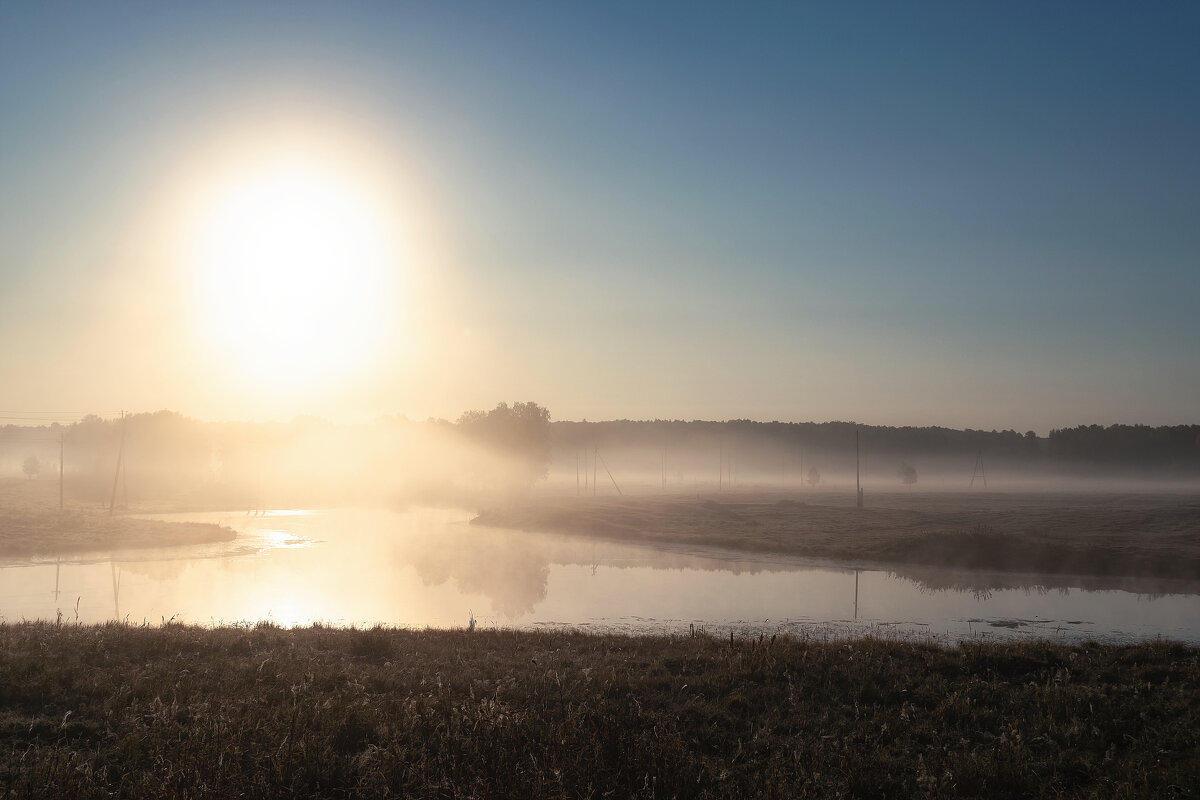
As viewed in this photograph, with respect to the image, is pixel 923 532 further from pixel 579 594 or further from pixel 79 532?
pixel 79 532

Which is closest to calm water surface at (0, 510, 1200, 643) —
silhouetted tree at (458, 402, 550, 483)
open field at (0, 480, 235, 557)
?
open field at (0, 480, 235, 557)

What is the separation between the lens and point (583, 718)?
34.8 feet

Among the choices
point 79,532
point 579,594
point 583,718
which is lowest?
point 579,594

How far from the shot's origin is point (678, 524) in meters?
72.8

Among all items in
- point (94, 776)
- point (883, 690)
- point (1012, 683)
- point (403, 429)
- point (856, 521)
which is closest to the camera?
point (94, 776)

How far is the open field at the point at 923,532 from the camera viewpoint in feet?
140

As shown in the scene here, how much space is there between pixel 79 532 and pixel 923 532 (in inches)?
2473

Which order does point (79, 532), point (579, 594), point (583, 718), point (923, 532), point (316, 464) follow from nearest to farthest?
point (583, 718), point (579, 594), point (923, 532), point (79, 532), point (316, 464)

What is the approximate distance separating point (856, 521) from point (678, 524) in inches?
653

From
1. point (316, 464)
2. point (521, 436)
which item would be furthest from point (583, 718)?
point (316, 464)

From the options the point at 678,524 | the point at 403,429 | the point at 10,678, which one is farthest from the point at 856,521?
the point at 403,429

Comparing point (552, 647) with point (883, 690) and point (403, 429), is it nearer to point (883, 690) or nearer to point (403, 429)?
point (883, 690)

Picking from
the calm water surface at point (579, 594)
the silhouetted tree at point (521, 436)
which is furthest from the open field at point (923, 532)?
the silhouetted tree at point (521, 436)

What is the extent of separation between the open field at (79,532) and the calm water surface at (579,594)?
3308mm
